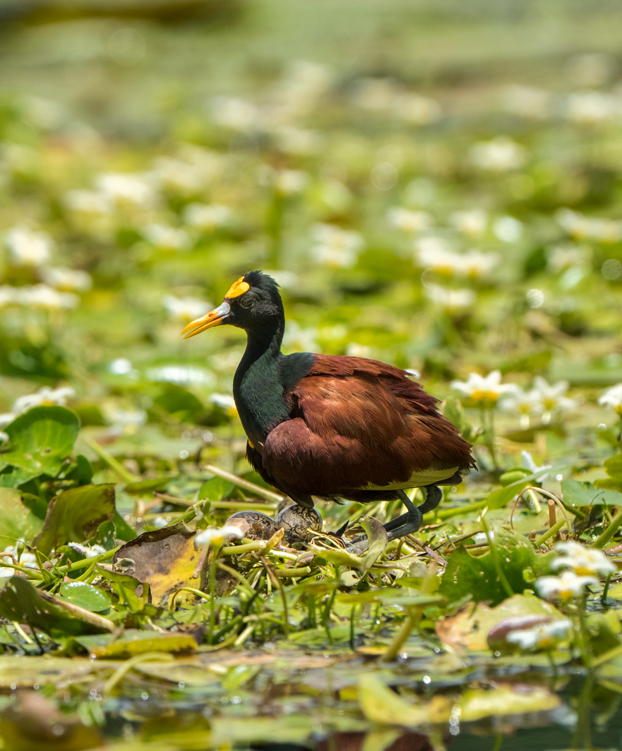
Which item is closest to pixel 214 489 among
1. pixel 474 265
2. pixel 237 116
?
pixel 474 265

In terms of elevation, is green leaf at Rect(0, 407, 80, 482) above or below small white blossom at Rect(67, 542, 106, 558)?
above

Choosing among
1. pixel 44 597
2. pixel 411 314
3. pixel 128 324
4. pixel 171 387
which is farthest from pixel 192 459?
pixel 411 314

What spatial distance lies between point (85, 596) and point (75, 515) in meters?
0.47

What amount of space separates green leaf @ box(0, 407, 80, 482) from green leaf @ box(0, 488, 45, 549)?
10 centimetres

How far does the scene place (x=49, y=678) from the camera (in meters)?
2.43

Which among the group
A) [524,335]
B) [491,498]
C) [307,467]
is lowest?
[524,335]

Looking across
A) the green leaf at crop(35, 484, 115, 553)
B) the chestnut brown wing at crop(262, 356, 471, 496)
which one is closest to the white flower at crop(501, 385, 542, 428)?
the chestnut brown wing at crop(262, 356, 471, 496)

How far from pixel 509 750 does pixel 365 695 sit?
0.31m

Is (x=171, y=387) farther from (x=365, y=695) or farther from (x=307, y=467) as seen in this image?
(x=365, y=695)

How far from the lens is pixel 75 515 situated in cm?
315

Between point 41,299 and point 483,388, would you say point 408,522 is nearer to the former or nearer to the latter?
point 483,388

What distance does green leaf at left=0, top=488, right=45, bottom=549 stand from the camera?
3.26 m

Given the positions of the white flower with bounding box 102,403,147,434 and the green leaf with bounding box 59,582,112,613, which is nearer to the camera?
the green leaf with bounding box 59,582,112,613

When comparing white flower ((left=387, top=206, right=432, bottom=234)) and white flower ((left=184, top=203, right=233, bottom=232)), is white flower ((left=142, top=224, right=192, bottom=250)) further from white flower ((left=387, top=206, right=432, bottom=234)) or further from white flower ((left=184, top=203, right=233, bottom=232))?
white flower ((left=387, top=206, right=432, bottom=234))
